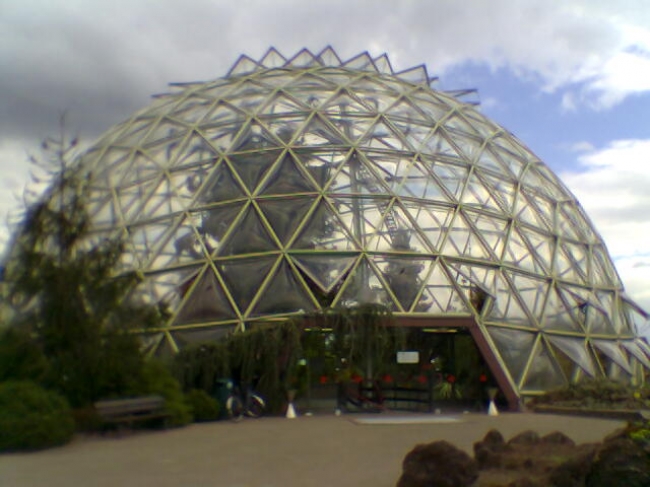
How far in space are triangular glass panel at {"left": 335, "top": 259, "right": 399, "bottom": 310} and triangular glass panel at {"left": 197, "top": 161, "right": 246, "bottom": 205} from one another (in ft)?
13.7

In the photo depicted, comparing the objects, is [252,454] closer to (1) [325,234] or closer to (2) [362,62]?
(1) [325,234]

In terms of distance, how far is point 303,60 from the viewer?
28.6 meters

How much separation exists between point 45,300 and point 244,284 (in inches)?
251

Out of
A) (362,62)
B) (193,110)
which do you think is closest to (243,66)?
(362,62)

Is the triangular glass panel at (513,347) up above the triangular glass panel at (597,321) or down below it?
below

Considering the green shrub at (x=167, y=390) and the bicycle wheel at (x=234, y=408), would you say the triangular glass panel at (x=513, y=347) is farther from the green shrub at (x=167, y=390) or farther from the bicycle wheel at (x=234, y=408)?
the green shrub at (x=167, y=390)

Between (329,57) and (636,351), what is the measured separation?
57.0ft

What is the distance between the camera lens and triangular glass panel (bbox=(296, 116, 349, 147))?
67.4 ft

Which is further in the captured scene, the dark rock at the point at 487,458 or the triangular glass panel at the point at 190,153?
the triangular glass panel at the point at 190,153

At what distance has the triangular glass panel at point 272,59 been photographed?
1135 inches

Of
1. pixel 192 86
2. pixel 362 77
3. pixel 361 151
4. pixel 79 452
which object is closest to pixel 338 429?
pixel 79 452

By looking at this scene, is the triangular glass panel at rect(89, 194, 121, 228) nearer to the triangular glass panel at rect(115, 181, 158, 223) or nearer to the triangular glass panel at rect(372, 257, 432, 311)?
the triangular glass panel at rect(115, 181, 158, 223)

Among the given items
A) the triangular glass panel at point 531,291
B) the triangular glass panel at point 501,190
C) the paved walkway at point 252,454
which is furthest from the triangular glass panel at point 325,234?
the triangular glass panel at point 501,190

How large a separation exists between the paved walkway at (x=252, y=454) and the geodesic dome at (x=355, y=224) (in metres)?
4.17
